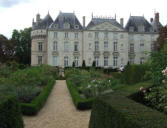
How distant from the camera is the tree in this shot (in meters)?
37.9

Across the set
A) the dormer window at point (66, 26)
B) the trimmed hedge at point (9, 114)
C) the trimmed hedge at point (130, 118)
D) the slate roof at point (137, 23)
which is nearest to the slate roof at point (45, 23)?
the dormer window at point (66, 26)

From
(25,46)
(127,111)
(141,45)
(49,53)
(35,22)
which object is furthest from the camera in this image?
(25,46)

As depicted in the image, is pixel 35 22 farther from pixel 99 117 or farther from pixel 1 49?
pixel 99 117

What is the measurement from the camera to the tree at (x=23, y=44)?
37.9 meters

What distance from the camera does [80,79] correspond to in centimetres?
1224

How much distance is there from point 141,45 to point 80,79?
20438mm

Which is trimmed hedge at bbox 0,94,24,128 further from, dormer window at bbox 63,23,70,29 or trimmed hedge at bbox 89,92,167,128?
dormer window at bbox 63,23,70,29

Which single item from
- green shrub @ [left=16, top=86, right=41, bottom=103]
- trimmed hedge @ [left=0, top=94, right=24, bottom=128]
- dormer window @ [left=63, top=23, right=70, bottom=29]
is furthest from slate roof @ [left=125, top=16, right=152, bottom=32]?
trimmed hedge @ [left=0, top=94, right=24, bottom=128]

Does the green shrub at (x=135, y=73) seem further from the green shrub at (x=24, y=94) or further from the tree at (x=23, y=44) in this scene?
the tree at (x=23, y=44)

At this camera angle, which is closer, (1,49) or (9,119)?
(9,119)

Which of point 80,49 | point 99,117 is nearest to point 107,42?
point 80,49

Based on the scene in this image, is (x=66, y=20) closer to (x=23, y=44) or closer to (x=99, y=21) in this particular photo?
(x=99, y=21)

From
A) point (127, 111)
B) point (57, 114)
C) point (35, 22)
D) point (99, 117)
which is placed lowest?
point (57, 114)

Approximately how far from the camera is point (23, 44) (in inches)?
1531
